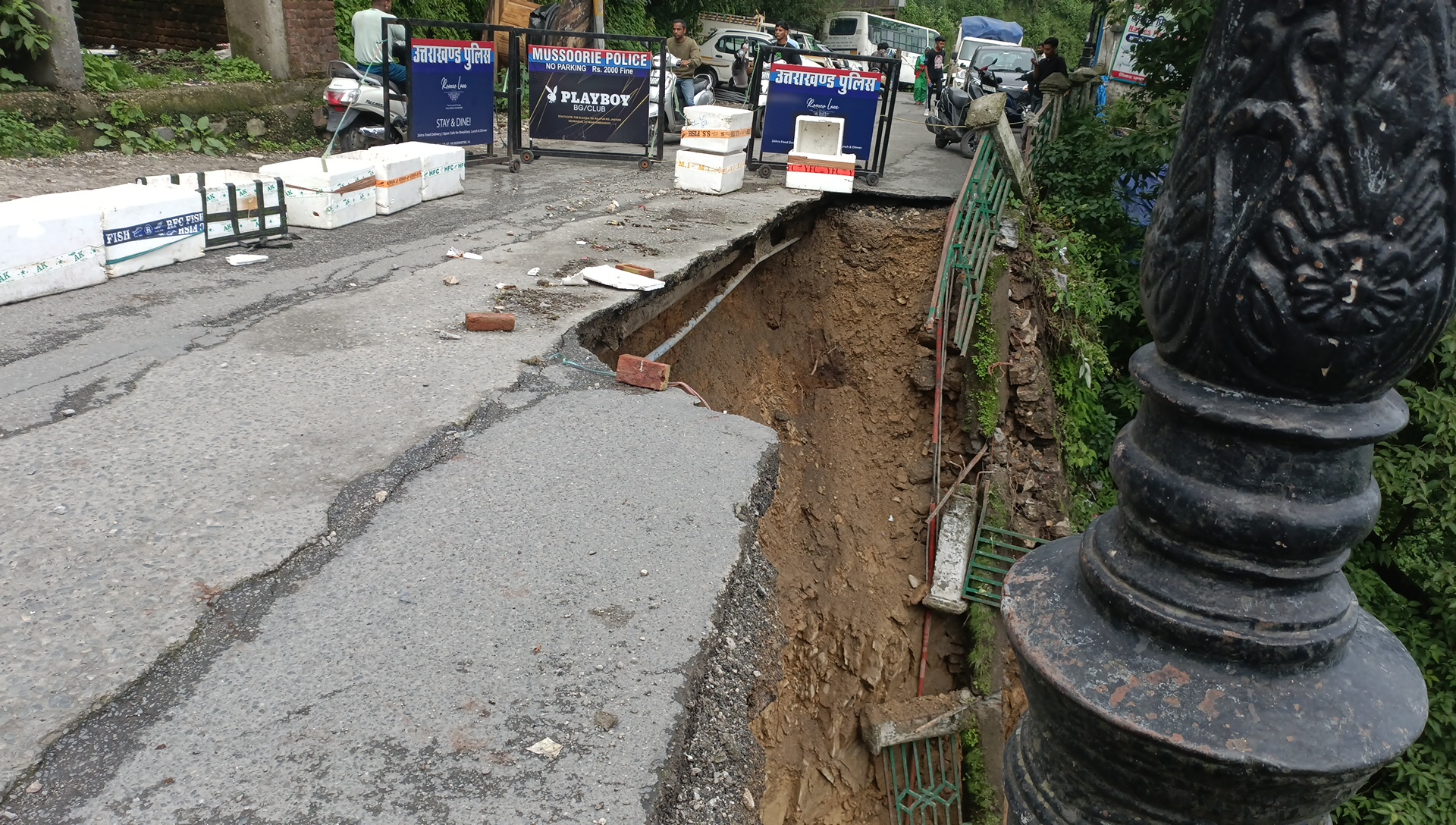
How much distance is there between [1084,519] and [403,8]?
14172 mm

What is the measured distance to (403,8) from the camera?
16.2 metres

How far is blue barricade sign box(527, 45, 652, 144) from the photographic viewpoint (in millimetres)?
10766

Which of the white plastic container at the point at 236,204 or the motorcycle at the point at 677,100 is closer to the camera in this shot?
the white plastic container at the point at 236,204

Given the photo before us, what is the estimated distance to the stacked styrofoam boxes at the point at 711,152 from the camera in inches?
384

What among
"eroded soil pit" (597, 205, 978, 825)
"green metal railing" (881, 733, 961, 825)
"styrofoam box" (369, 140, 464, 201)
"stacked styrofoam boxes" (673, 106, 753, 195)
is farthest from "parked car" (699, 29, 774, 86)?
"green metal railing" (881, 733, 961, 825)

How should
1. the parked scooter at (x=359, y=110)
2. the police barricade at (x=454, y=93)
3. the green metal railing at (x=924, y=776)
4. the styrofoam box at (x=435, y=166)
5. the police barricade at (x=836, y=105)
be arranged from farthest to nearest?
the police barricade at (x=836, y=105) → the parked scooter at (x=359, y=110) → the police barricade at (x=454, y=93) → the styrofoam box at (x=435, y=166) → the green metal railing at (x=924, y=776)

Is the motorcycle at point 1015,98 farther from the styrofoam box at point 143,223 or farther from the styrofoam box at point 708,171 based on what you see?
the styrofoam box at point 143,223

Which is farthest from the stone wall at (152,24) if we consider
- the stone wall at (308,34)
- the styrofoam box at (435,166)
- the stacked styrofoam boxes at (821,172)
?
the stacked styrofoam boxes at (821,172)

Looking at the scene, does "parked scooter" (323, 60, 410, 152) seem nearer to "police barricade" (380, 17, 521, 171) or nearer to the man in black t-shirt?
"police barricade" (380, 17, 521, 171)

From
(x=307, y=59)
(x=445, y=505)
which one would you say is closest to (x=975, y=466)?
(x=445, y=505)

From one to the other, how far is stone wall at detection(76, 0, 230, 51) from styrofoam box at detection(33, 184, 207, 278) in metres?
9.16

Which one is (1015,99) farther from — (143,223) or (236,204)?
(143,223)

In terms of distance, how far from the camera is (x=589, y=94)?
11.1 metres

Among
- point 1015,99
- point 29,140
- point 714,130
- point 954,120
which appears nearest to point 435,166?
point 714,130
